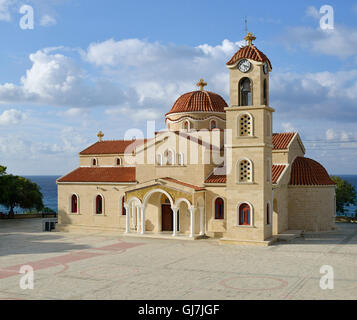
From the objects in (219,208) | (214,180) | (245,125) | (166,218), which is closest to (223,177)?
(214,180)

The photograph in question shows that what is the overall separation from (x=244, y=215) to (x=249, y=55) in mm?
9862

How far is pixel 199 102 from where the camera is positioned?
35375mm

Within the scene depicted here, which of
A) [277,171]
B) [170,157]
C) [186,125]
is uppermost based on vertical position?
[186,125]

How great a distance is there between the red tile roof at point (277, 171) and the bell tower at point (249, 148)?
1.93 metres

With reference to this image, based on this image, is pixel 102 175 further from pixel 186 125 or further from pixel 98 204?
pixel 186 125

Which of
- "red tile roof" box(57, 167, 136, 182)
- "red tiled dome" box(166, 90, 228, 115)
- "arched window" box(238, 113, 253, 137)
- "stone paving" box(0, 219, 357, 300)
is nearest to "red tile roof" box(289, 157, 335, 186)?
"stone paving" box(0, 219, 357, 300)

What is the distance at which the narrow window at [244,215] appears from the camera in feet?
88.5

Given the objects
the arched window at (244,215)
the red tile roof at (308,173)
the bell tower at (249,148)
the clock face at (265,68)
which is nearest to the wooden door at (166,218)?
the bell tower at (249,148)

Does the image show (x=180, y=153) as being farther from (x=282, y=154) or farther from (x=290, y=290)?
(x=290, y=290)

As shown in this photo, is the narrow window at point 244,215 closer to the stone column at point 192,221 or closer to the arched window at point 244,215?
the arched window at point 244,215

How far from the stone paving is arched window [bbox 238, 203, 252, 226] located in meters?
1.82

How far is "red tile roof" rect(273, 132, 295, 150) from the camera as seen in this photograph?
1263 inches

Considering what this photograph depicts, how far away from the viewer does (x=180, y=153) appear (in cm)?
3130
